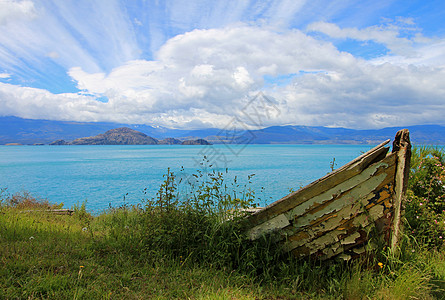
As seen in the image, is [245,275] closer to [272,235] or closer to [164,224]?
[272,235]

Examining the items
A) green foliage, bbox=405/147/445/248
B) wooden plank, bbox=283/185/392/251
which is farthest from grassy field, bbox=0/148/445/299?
wooden plank, bbox=283/185/392/251

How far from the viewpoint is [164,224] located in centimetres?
458

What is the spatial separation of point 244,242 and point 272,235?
0.46m

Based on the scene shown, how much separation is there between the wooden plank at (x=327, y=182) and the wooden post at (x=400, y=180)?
0.20 metres

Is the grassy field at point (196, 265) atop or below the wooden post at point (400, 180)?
below

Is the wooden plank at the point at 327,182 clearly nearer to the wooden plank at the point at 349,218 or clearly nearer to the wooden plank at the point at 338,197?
the wooden plank at the point at 338,197

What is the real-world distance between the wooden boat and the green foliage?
1.21m

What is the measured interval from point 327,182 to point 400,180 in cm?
102

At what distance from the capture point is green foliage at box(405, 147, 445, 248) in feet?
16.8

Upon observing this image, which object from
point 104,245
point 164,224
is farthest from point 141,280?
point 104,245

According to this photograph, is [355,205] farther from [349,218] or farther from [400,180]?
[400,180]

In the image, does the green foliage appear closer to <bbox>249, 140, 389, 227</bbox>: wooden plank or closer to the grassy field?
the grassy field

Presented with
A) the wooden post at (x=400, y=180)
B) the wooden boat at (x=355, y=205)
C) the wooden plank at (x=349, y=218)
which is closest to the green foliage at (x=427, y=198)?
the wooden post at (x=400, y=180)

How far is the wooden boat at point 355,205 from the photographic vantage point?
391 centimetres
